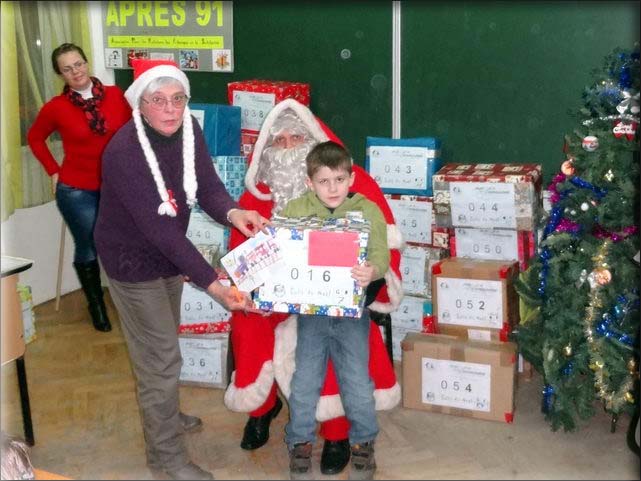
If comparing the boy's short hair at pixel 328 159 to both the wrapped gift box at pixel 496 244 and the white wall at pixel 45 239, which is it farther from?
the white wall at pixel 45 239

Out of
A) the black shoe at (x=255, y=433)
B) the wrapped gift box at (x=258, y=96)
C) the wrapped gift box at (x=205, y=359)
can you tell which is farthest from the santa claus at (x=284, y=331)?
the wrapped gift box at (x=258, y=96)

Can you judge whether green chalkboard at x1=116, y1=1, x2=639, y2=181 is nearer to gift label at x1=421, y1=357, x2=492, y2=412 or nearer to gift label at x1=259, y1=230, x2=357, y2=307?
gift label at x1=421, y1=357, x2=492, y2=412

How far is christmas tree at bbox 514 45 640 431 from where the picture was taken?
3.15m

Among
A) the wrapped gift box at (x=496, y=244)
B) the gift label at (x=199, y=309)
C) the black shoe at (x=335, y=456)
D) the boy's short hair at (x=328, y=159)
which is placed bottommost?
the black shoe at (x=335, y=456)

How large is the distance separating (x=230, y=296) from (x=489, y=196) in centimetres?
152

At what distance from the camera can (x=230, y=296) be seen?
2746 mm

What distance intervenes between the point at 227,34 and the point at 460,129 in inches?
59.6

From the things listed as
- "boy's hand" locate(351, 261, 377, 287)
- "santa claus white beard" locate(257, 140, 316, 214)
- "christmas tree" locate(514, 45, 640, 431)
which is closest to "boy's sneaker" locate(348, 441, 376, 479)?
"boy's hand" locate(351, 261, 377, 287)

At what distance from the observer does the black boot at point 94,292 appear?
4.71m

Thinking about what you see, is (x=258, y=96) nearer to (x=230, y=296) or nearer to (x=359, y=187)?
(x=359, y=187)

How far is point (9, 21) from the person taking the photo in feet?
15.0

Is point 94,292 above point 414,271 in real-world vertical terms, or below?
below

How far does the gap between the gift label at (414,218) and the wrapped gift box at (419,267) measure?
0.05 meters

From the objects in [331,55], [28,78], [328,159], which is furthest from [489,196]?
[28,78]
